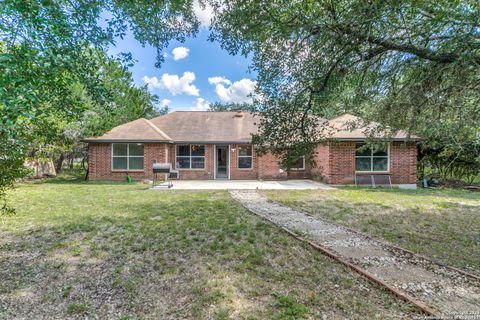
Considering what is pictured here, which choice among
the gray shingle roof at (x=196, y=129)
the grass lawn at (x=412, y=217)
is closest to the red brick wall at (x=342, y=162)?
the gray shingle roof at (x=196, y=129)

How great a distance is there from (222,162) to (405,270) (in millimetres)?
15235

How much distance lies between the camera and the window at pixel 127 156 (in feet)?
51.9

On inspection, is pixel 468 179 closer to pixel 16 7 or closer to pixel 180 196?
pixel 180 196

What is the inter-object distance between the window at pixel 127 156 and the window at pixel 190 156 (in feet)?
8.17

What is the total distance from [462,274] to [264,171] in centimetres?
1329

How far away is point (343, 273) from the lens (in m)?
3.88

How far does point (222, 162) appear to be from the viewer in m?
18.7

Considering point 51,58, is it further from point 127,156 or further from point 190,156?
point 190,156

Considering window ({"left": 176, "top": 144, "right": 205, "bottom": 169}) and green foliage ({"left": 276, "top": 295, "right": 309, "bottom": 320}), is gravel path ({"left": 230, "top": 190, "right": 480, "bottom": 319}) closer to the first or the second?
green foliage ({"left": 276, "top": 295, "right": 309, "bottom": 320})

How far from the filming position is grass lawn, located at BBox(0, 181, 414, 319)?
297 cm

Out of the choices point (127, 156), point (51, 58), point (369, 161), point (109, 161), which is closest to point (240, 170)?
point (127, 156)

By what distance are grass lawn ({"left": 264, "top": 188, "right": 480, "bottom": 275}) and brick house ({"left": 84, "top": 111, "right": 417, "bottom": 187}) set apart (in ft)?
10.6

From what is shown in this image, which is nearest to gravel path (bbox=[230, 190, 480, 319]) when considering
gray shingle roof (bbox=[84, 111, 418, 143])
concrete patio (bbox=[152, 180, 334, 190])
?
concrete patio (bbox=[152, 180, 334, 190])

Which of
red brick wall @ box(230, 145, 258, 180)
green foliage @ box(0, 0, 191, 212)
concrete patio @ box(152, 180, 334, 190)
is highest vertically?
green foliage @ box(0, 0, 191, 212)
